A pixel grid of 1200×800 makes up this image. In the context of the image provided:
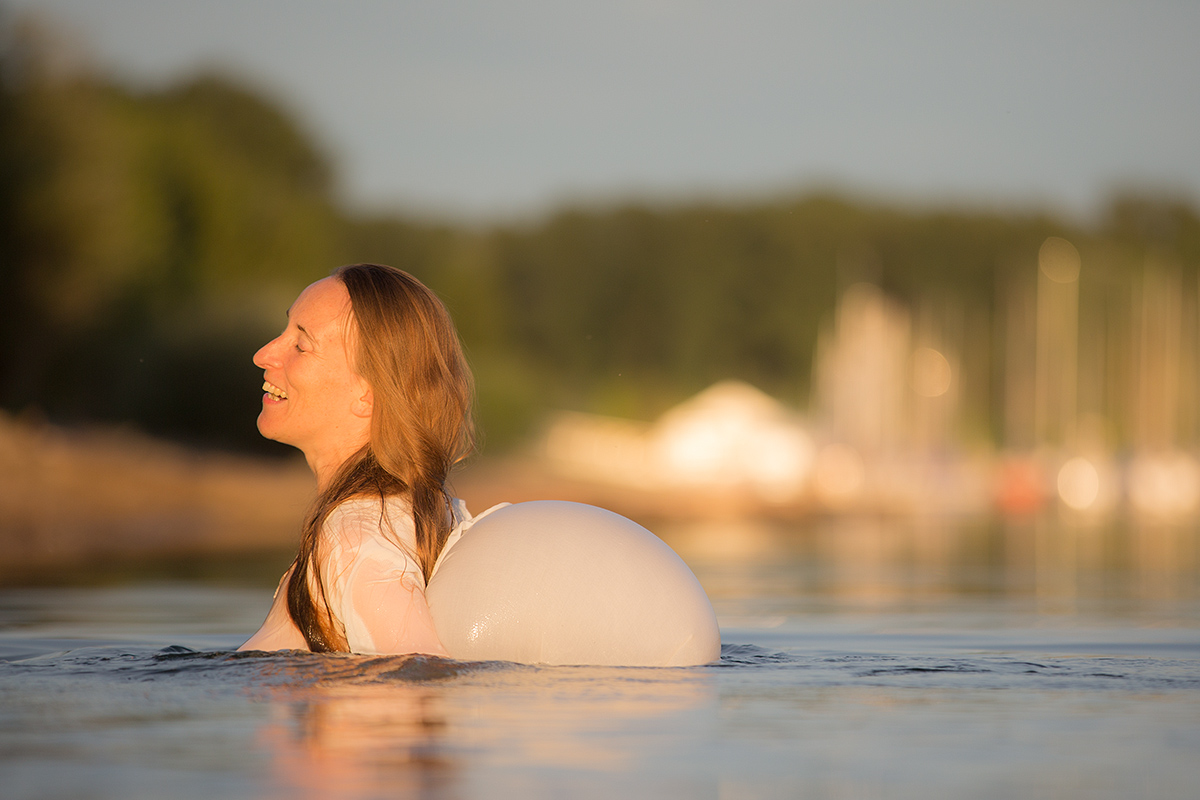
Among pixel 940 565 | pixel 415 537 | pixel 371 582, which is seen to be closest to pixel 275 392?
pixel 415 537

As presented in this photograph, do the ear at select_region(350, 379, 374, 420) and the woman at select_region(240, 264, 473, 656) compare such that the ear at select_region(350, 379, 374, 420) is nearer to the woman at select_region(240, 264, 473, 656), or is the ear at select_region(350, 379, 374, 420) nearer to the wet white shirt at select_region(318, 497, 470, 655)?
the woman at select_region(240, 264, 473, 656)

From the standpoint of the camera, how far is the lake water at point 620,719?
Result: 11.9 ft

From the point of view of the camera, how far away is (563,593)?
5184 millimetres

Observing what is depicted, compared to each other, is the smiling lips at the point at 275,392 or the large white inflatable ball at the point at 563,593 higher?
the smiling lips at the point at 275,392

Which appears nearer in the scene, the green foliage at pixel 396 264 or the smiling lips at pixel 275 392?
the smiling lips at pixel 275 392

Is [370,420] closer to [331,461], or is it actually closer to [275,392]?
[331,461]

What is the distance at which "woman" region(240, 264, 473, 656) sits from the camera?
475 centimetres

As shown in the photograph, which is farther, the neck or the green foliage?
the green foliage

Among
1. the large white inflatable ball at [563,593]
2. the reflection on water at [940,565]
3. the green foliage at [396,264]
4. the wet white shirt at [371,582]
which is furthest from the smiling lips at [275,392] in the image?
the reflection on water at [940,565]

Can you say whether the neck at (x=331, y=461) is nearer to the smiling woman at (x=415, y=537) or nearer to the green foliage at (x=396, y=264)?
the smiling woman at (x=415, y=537)

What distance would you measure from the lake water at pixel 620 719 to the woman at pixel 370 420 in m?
0.18

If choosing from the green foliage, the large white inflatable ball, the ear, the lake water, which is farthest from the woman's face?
the green foliage

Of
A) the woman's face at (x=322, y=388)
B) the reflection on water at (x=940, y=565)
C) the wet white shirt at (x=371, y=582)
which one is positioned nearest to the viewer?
the wet white shirt at (x=371, y=582)

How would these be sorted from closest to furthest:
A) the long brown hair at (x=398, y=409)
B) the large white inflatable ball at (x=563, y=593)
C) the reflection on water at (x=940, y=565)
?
the long brown hair at (x=398, y=409)
the large white inflatable ball at (x=563, y=593)
the reflection on water at (x=940, y=565)
